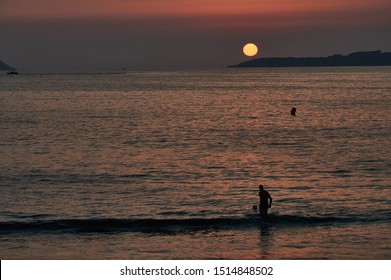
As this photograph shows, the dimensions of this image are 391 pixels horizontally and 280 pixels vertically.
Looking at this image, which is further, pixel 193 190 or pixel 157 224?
pixel 193 190

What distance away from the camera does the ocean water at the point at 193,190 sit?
28672 mm

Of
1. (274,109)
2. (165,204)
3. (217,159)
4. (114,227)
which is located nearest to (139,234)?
(114,227)

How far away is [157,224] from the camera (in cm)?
3269

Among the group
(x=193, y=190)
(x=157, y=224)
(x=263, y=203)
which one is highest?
(x=263, y=203)

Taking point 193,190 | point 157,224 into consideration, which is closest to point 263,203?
point 157,224

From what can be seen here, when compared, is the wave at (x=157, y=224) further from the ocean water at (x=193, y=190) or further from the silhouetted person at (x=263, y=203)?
the silhouetted person at (x=263, y=203)

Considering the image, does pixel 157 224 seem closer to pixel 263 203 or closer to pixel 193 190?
pixel 263 203

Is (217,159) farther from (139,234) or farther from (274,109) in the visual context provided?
(274,109)

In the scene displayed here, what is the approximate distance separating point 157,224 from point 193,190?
9.10 m

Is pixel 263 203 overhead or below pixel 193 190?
overhead

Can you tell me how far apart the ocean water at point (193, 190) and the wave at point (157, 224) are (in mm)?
59

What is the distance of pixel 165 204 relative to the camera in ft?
123

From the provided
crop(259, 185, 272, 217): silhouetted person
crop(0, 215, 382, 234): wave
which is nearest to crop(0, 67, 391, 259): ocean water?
crop(0, 215, 382, 234): wave

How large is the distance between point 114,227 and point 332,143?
37.6 m
